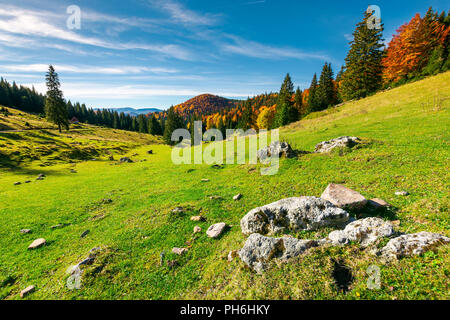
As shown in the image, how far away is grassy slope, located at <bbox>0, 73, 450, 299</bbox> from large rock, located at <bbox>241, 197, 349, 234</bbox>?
57 centimetres

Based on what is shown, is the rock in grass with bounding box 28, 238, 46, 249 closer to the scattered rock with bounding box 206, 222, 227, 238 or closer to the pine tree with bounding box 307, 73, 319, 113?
the scattered rock with bounding box 206, 222, 227, 238

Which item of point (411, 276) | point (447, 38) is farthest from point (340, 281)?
point (447, 38)

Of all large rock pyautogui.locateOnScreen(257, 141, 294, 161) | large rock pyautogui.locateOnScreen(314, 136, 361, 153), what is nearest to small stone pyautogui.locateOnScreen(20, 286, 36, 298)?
large rock pyautogui.locateOnScreen(257, 141, 294, 161)

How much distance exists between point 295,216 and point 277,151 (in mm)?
12545

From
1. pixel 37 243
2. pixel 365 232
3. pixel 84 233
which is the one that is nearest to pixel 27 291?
pixel 84 233

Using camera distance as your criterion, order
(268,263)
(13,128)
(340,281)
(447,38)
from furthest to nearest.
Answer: (13,128), (447,38), (268,263), (340,281)

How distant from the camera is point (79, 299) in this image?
6.77 meters

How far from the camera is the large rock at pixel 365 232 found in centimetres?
591

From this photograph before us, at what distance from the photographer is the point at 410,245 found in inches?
209

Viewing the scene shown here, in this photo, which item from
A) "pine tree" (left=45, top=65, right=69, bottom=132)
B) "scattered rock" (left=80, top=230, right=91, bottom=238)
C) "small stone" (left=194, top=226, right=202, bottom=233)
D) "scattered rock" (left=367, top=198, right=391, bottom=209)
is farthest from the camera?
"pine tree" (left=45, top=65, right=69, bottom=132)

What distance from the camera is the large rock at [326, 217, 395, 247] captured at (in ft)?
19.4

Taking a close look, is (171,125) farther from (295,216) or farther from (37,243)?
(295,216)
